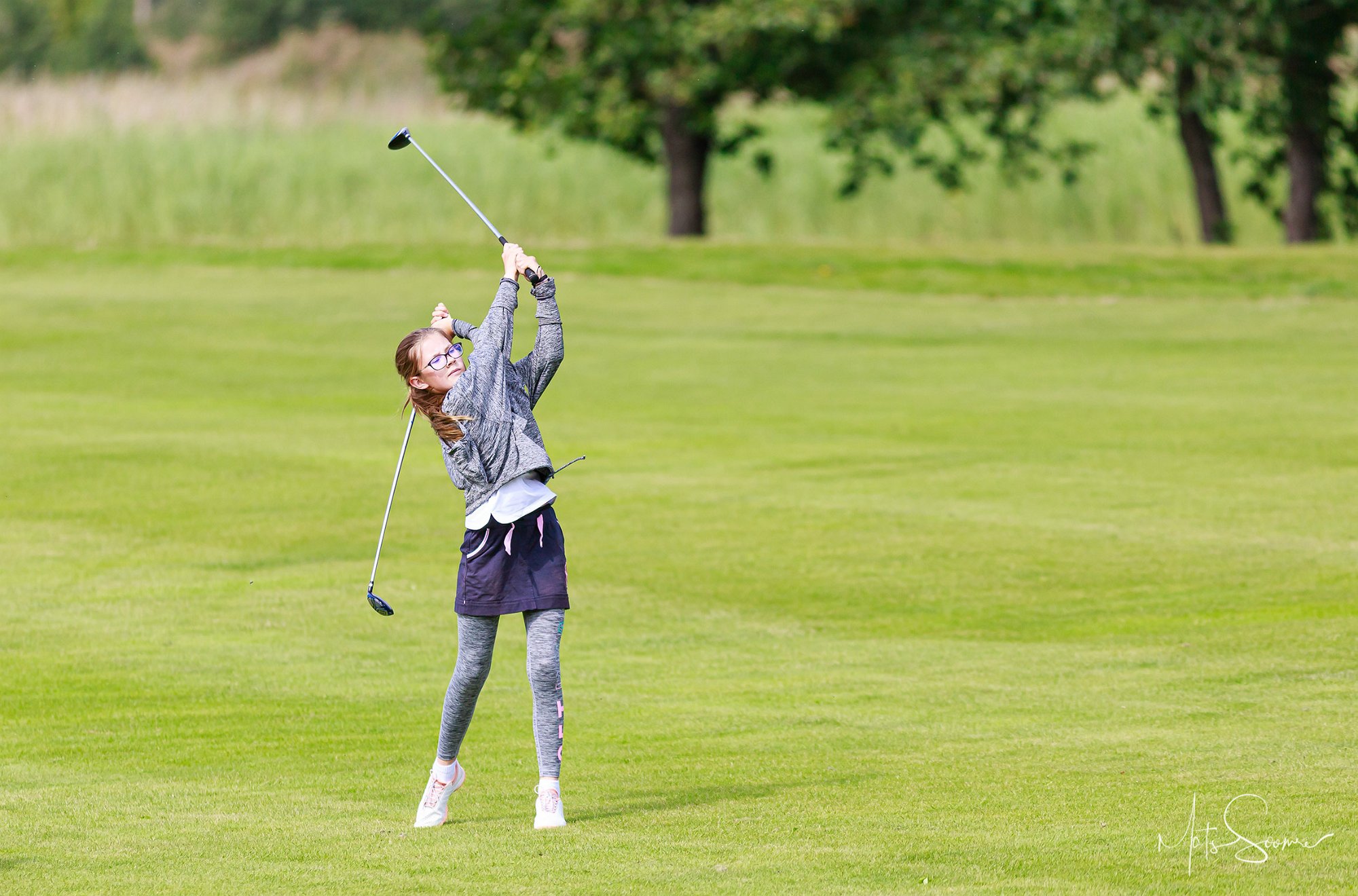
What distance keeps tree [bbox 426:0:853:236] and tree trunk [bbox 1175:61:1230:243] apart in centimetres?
688

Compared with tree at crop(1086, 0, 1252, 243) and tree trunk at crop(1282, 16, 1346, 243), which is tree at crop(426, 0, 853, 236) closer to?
tree at crop(1086, 0, 1252, 243)

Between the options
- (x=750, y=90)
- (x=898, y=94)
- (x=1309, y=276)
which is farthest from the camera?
(x=750, y=90)

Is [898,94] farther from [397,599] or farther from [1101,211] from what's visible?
[397,599]

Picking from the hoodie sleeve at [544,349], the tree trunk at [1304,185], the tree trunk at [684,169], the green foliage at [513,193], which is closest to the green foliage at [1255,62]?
the tree trunk at [1304,185]

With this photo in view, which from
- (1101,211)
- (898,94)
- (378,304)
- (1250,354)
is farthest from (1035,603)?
(1101,211)

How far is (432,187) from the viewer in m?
43.8

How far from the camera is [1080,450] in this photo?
18016 millimetres

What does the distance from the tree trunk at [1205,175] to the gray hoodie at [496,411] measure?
3229 cm

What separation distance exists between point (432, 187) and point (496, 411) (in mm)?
36811

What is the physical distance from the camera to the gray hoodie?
24.8 ft

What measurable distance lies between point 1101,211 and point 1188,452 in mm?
27331

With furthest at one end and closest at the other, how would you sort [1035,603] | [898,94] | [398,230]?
[398,230] → [898,94] → [1035,603]

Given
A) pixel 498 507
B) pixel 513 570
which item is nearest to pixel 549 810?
pixel 513 570

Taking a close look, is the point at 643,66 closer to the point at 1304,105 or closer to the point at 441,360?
→ the point at 1304,105
